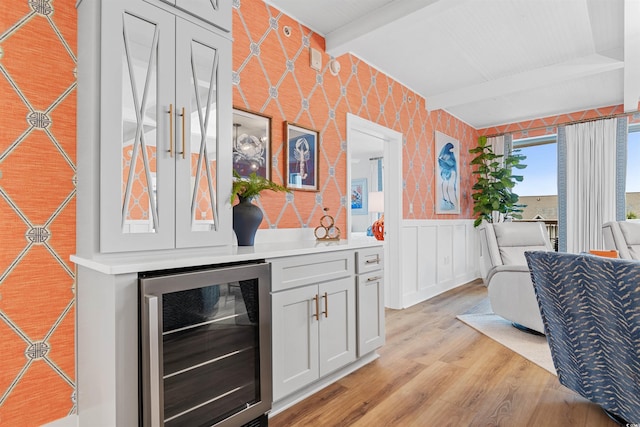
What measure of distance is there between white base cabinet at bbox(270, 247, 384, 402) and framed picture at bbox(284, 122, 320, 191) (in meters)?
0.76

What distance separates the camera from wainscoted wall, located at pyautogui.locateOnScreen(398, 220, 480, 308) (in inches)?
167

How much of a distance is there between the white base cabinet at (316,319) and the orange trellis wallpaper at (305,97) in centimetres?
63

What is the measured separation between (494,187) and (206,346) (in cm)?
509

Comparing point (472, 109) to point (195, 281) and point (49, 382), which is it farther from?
point (49, 382)

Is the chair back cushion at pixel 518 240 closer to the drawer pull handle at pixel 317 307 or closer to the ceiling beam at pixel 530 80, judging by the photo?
the ceiling beam at pixel 530 80

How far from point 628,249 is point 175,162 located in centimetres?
408

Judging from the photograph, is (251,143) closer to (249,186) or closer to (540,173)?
(249,186)

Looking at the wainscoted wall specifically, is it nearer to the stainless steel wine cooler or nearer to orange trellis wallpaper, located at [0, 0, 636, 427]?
the stainless steel wine cooler

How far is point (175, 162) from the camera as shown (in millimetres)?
1664

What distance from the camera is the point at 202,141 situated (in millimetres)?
1793

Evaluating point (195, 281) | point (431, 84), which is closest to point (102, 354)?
point (195, 281)

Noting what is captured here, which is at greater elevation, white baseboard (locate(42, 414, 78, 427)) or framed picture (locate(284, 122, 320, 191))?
framed picture (locate(284, 122, 320, 191))

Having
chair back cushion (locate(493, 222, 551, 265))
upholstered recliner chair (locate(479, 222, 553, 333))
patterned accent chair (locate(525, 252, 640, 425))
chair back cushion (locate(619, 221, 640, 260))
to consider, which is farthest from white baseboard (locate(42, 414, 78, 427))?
chair back cushion (locate(619, 221, 640, 260))

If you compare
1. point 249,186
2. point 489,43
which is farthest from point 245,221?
point 489,43
